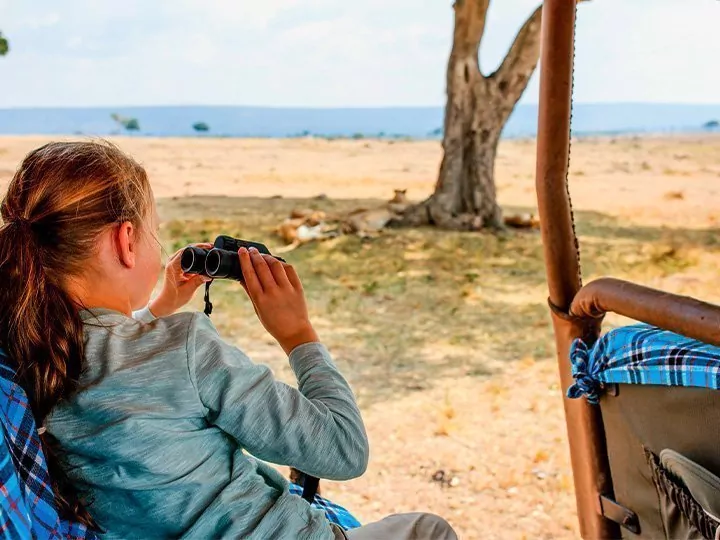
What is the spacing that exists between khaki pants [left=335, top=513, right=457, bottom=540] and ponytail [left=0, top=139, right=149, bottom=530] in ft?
1.38

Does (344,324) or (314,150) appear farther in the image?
(314,150)

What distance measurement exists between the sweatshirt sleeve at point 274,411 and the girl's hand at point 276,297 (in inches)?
3.3

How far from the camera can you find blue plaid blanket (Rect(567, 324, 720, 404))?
42.3 inches

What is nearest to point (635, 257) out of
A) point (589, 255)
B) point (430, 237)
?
point (589, 255)

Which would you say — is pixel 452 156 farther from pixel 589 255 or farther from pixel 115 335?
pixel 115 335

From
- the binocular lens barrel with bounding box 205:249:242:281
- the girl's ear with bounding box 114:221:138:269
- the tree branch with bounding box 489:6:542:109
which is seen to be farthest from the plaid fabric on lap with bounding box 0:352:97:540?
the tree branch with bounding box 489:6:542:109

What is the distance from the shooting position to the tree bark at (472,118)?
7.00 m

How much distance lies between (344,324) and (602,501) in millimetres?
3191

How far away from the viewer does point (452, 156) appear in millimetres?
7473

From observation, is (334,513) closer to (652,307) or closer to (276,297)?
(276,297)

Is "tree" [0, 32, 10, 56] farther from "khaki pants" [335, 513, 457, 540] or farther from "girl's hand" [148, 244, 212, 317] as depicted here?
"khaki pants" [335, 513, 457, 540]

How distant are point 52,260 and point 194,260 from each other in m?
0.23

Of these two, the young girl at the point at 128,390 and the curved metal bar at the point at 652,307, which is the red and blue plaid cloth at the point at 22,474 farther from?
the curved metal bar at the point at 652,307

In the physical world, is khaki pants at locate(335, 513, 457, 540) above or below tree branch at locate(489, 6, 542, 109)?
below
